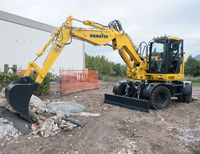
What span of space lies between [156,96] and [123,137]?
3.51 metres

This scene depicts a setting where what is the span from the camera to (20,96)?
5500 mm

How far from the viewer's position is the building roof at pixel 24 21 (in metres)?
17.1

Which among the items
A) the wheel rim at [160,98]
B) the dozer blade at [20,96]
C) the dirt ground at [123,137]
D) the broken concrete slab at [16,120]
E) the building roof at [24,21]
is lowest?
the dirt ground at [123,137]

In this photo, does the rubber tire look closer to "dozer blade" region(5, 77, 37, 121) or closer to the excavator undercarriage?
the excavator undercarriage

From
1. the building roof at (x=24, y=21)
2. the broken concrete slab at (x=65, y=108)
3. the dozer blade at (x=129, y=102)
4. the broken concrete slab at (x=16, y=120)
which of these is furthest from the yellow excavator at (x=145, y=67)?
the building roof at (x=24, y=21)

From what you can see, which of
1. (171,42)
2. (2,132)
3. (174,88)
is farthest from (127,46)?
(2,132)

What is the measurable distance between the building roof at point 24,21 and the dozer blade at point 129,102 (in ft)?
37.3

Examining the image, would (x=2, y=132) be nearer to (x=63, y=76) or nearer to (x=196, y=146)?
(x=196, y=146)

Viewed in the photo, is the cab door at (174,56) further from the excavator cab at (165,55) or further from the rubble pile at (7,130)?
the rubble pile at (7,130)

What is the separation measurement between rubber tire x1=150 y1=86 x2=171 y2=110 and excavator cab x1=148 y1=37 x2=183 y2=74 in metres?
0.71

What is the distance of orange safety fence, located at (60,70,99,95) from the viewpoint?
1161cm

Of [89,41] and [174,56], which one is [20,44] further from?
[174,56]

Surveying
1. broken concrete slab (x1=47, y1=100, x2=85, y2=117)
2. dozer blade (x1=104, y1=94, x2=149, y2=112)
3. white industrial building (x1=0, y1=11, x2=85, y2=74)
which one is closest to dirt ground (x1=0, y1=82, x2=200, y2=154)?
dozer blade (x1=104, y1=94, x2=149, y2=112)

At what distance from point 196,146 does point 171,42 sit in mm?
4612
